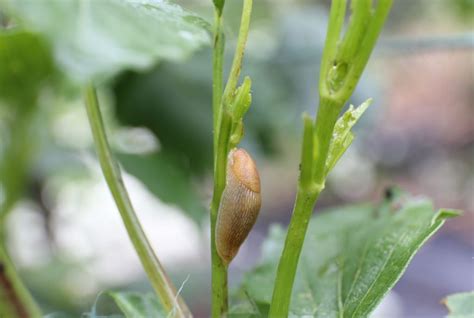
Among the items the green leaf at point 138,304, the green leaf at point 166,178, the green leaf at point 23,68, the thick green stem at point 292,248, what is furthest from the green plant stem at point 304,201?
the green leaf at point 166,178

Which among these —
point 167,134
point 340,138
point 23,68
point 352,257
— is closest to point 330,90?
point 340,138

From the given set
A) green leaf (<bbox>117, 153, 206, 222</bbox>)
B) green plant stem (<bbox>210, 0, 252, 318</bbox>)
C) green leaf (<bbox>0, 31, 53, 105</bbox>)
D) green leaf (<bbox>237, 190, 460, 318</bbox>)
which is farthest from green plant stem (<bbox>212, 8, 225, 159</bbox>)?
green leaf (<bbox>117, 153, 206, 222</bbox>)

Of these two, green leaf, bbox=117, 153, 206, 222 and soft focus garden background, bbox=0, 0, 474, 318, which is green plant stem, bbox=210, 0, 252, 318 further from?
green leaf, bbox=117, 153, 206, 222

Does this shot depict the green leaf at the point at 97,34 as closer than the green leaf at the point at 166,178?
Yes

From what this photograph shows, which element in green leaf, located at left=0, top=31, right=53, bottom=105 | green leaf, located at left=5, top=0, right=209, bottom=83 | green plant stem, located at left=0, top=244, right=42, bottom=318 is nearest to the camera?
green leaf, located at left=5, top=0, right=209, bottom=83

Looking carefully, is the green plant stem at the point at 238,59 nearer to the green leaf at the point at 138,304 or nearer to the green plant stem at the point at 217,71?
the green plant stem at the point at 217,71

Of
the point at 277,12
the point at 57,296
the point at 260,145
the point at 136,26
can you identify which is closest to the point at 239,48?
the point at 136,26

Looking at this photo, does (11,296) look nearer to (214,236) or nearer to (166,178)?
(214,236)
